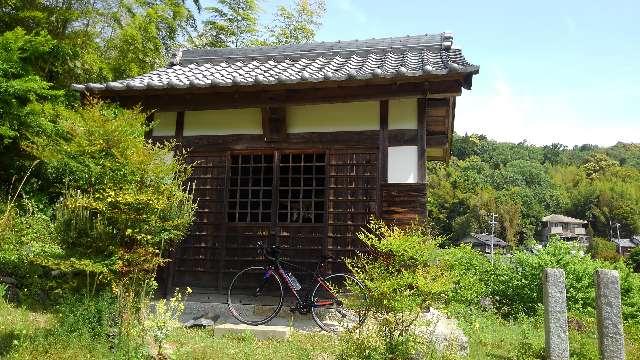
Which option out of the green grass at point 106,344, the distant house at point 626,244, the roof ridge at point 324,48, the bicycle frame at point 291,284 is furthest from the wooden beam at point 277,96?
the distant house at point 626,244

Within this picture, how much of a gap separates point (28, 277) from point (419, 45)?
8.70 metres

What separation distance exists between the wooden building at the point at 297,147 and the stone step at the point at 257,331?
139cm

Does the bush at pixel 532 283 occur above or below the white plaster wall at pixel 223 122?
below

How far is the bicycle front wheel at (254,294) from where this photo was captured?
7461 millimetres

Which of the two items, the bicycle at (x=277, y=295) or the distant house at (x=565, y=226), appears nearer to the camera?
the bicycle at (x=277, y=295)

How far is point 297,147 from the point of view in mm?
7906

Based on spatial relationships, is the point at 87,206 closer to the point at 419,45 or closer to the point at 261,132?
the point at 261,132

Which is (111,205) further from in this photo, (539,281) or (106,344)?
(539,281)

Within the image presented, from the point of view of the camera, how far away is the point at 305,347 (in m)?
5.70

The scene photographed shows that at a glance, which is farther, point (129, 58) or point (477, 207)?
point (477, 207)

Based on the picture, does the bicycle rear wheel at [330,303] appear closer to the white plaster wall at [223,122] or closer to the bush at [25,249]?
the white plaster wall at [223,122]

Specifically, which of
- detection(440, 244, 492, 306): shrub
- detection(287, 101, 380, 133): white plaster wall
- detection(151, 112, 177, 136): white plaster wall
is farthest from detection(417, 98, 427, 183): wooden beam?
detection(151, 112, 177, 136): white plaster wall

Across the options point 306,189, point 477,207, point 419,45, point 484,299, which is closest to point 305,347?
point 306,189

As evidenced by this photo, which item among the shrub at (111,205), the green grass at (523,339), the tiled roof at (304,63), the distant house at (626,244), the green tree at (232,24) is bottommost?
the distant house at (626,244)
